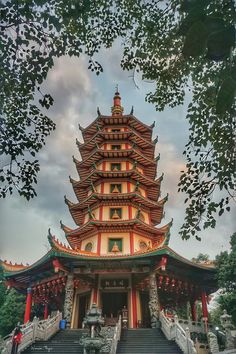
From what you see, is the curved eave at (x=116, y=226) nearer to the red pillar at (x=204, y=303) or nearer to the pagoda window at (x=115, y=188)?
the pagoda window at (x=115, y=188)

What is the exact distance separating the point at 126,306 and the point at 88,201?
655cm

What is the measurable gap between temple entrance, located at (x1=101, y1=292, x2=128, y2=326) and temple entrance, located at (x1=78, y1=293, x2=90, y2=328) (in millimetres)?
922

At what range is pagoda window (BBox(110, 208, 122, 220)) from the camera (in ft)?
61.8

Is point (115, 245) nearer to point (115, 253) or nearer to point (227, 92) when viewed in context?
Result: point (115, 253)

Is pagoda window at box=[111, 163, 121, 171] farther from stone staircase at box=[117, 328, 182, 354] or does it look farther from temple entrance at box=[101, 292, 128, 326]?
stone staircase at box=[117, 328, 182, 354]

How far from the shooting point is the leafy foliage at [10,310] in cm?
2136

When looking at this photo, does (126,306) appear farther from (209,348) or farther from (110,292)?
(209,348)

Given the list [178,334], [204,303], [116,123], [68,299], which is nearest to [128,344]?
[178,334]

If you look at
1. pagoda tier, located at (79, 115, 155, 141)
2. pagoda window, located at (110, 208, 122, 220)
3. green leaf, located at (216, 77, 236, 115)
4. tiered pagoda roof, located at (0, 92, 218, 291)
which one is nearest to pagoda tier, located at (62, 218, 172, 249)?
tiered pagoda roof, located at (0, 92, 218, 291)

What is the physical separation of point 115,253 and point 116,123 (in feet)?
33.3

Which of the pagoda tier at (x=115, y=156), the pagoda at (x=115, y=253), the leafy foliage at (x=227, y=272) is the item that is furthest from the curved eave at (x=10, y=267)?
the leafy foliage at (x=227, y=272)

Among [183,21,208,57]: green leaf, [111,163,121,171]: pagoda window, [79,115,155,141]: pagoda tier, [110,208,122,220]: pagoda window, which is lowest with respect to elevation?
[183,21,208,57]: green leaf

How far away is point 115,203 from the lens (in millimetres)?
19359

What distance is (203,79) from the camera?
217 inches
